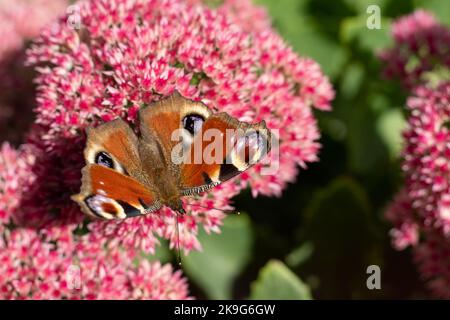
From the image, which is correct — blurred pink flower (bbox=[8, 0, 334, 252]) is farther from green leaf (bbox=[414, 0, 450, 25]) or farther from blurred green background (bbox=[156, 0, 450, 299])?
green leaf (bbox=[414, 0, 450, 25])

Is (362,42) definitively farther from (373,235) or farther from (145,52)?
(145,52)

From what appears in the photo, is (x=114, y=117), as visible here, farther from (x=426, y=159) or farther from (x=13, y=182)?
(x=426, y=159)

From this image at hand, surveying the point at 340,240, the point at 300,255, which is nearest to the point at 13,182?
the point at 300,255

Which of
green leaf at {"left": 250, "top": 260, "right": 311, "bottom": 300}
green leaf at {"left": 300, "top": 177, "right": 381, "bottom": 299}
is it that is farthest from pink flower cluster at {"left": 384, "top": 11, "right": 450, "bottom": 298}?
green leaf at {"left": 250, "top": 260, "right": 311, "bottom": 300}

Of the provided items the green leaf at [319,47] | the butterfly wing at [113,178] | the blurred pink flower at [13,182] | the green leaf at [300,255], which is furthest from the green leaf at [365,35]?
the blurred pink flower at [13,182]
